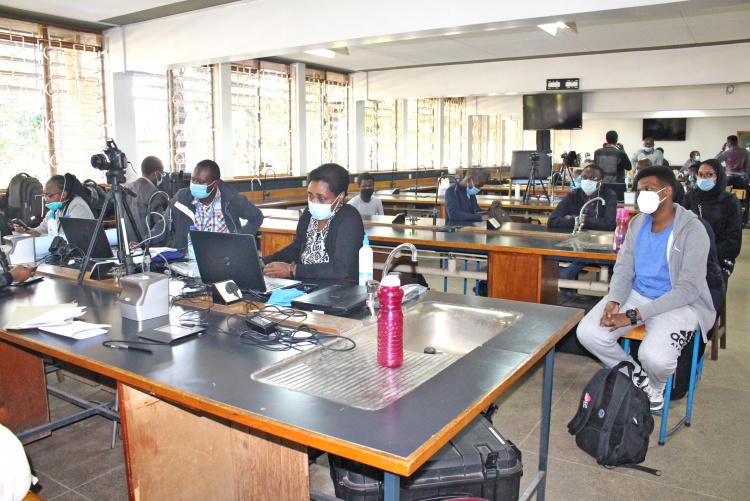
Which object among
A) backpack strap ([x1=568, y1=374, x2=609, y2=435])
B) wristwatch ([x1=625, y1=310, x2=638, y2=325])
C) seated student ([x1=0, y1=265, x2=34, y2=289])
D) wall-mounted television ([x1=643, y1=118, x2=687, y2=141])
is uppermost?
wall-mounted television ([x1=643, y1=118, x2=687, y2=141])

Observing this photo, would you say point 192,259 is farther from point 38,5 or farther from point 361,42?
point 38,5

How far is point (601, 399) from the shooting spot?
255 cm

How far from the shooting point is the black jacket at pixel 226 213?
3.55 metres

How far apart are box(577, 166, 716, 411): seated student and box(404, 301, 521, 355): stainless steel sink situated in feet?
2.95

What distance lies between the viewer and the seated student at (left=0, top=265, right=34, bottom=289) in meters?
2.44

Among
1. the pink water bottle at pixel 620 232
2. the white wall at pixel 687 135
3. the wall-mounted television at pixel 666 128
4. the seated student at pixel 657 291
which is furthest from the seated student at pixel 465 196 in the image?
the white wall at pixel 687 135

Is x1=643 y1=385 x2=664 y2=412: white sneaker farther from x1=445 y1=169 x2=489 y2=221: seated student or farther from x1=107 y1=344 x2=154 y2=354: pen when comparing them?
x1=445 y1=169 x2=489 y2=221: seated student

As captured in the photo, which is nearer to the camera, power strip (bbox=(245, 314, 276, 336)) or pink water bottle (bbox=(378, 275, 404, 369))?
pink water bottle (bbox=(378, 275, 404, 369))

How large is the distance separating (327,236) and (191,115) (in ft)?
16.5

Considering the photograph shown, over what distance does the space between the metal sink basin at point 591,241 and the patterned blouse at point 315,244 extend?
160 centimetres

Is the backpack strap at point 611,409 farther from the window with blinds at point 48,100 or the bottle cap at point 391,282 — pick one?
the window with blinds at point 48,100

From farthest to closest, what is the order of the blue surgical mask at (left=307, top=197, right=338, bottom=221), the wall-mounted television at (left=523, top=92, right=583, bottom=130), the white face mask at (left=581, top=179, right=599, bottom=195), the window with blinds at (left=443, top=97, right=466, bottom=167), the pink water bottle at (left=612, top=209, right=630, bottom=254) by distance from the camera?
the window with blinds at (left=443, top=97, right=466, bottom=167) < the wall-mounted television at (left=523, top=92, right=583, bottom=130) < the white face mask at (left=581, top=179, right=599, bottom=195) < the pink water bottle at (left=612, top=209, right=630, bottom=254) < the blue surgical mask at (left=307, top=197, right=338, bottom=221)

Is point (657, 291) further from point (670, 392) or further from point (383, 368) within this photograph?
point (383, 368)

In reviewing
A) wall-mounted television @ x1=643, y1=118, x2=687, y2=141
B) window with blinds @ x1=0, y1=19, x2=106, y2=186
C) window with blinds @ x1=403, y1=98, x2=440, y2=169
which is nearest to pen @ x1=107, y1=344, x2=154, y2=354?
window with blinds @ x1=0, y1=19, x2=106, y2=186
